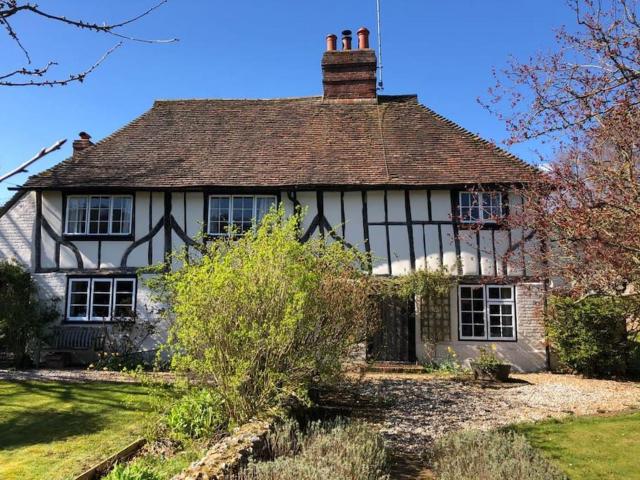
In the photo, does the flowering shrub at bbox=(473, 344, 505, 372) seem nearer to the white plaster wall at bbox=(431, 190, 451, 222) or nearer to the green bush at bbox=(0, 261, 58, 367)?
the white plaster wall at bbox=(431, 190, 451, 222)

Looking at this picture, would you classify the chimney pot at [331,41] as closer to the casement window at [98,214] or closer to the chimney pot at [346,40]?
the chimney pot at [346,40]

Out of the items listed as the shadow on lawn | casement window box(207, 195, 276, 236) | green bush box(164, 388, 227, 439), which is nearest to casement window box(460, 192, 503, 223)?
casement window box(207, 195, 276, 236)

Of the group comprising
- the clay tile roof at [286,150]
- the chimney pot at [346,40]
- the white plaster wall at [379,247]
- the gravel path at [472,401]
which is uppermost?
the chimney pot at [346,40]

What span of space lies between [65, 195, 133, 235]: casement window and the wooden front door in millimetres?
7158

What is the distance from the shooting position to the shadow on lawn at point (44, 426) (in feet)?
21.0

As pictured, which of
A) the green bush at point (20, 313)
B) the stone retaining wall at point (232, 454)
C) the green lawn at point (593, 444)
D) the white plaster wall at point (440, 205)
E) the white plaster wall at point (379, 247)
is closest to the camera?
the stone retaining wall at point (232, 454)

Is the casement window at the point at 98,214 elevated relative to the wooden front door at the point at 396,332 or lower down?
elevated

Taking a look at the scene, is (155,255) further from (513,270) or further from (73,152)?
(513,270)

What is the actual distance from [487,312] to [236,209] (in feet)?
23.1

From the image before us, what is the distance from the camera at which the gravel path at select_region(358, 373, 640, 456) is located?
7.41m

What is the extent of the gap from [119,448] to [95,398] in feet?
9.42

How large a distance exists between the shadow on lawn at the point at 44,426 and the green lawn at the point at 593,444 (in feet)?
19.1

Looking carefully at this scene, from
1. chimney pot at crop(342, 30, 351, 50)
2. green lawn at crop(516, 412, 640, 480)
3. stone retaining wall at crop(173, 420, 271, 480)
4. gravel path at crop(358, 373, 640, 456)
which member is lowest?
green lawn at crop(516, 412, 640, 480)

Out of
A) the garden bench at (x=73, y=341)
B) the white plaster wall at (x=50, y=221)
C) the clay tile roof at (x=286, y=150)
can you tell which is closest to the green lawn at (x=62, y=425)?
the garden bench at (x=73, y=341)
